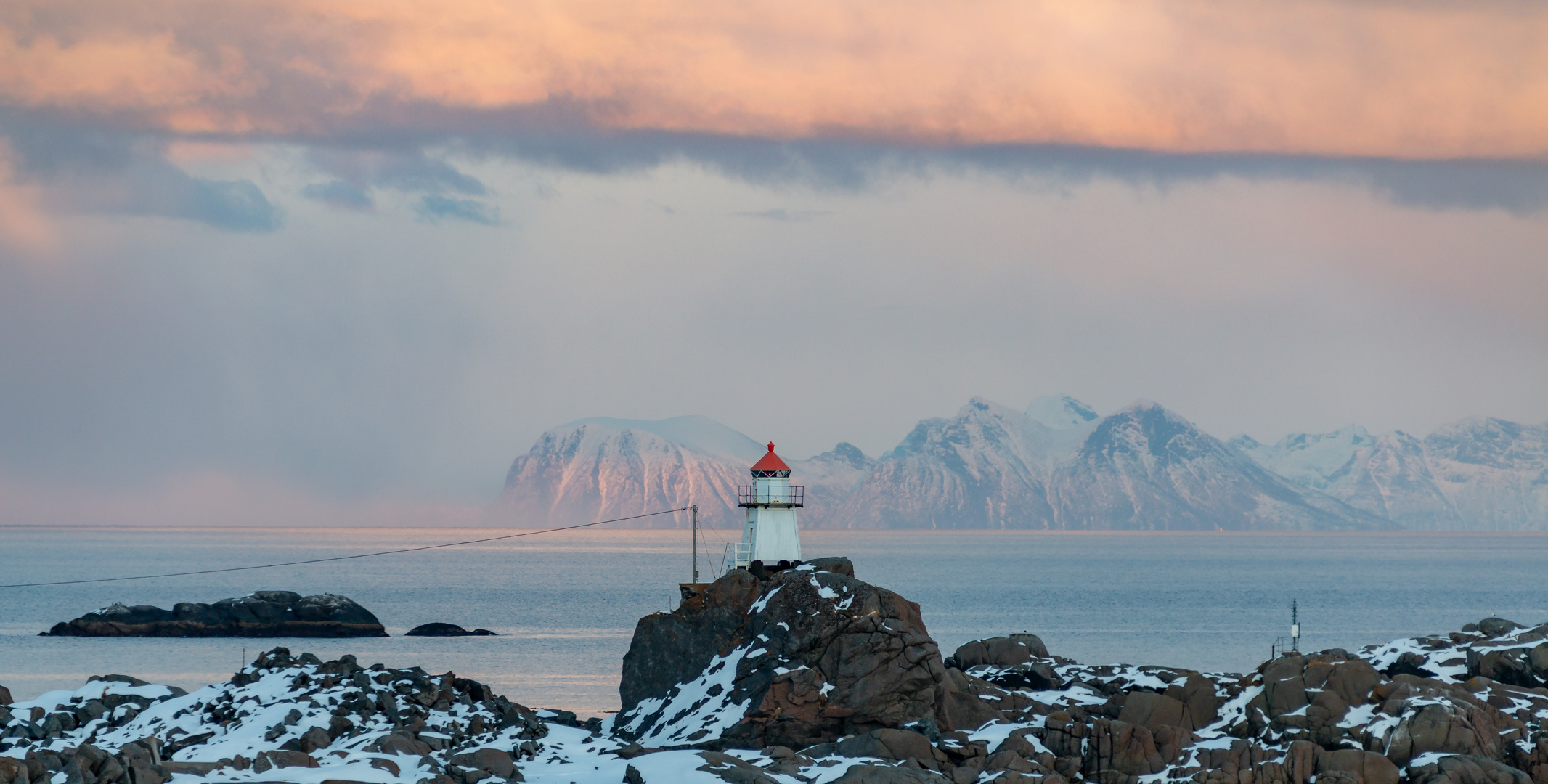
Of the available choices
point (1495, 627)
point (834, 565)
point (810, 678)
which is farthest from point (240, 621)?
point (1495, 627)

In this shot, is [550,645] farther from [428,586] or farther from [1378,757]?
[428,586]

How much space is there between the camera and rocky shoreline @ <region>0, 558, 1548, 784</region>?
38125 millimetres

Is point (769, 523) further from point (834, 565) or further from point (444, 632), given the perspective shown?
point (444, 632)

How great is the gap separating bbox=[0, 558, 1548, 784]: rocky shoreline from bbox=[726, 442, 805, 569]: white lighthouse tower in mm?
3236

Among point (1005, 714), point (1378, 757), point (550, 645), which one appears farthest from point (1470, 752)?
point (550, 645)

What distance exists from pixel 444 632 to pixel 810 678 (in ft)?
205

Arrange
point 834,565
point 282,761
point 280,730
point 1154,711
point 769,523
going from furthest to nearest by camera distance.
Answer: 1. point 769,523
2. point 834,565
3. point 280,730
4. point 1154,711
5. point 282,761

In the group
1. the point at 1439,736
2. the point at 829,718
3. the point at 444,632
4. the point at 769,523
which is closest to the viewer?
the point at 1439,736

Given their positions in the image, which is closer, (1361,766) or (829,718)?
(1361,766)

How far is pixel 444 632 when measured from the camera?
10075cm

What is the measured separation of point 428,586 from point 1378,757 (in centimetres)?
13805

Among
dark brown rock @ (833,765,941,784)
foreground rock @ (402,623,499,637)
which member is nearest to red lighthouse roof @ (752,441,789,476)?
dark brown rock @ (833,765,941,784)

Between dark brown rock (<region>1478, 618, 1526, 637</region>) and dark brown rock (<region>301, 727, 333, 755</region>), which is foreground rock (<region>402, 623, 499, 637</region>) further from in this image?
dark brown rock (<region>1478, 618, 1526, 637</region>)

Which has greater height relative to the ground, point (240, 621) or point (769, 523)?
point (769, 523)
